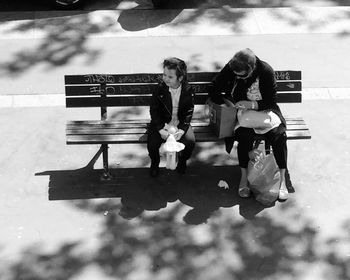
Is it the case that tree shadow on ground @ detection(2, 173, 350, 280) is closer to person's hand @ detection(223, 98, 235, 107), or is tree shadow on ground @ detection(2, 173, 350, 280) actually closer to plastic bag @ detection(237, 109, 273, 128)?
plastic bag @ detection(237, 109, 273, 128)

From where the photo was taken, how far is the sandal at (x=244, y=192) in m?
7.49

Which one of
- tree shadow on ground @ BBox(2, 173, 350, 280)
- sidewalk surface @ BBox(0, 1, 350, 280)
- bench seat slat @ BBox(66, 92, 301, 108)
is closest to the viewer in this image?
tree shadow on ground @ BBox(2, 173, 350, 280)

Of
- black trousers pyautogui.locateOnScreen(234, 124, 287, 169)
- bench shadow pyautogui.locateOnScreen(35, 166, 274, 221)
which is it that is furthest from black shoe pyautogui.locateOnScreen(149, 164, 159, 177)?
black trousers pyautogui.locateOnScreen(234, 124, 287, 169)

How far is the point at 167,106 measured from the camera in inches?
296

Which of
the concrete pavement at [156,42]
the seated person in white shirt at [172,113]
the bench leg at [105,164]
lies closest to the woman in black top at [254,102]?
the seated person in white shirt at [172,113]

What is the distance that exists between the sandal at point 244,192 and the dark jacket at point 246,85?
2.42 ft

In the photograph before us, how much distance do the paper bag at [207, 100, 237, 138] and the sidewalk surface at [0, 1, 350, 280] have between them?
506 mm

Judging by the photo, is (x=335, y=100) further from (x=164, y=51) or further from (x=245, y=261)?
(x=245, y=261)

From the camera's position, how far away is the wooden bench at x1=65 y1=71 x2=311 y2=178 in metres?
7.63

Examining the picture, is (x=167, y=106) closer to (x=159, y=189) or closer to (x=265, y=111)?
(x=159, y=189)

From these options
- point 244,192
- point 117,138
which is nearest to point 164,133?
point 117,138

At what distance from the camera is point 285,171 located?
308 inches

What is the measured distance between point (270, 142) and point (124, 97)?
1552 mm

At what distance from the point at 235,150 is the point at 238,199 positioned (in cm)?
89
